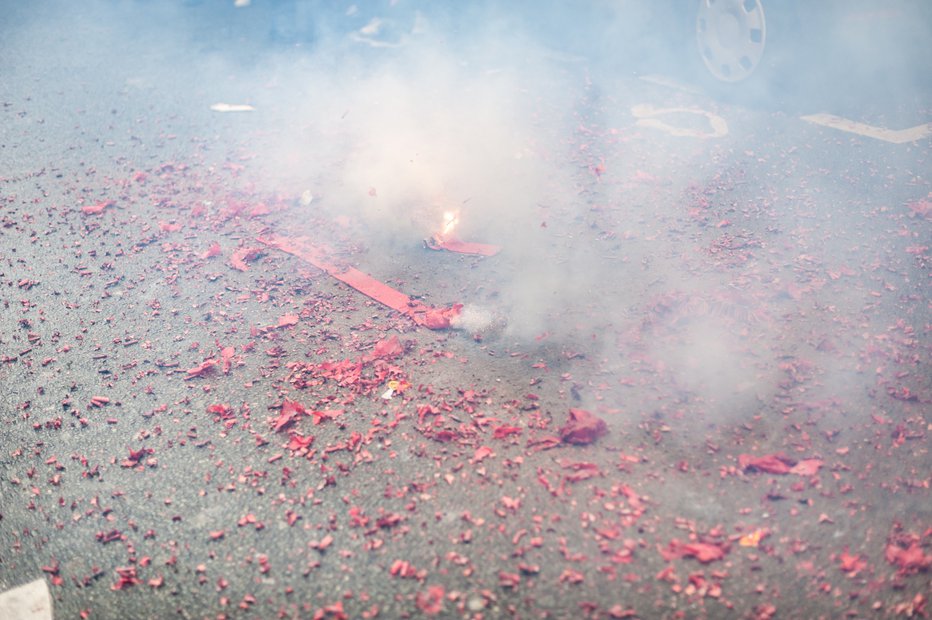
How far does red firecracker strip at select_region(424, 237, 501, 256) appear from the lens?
16.8ft

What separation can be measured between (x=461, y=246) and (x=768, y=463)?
296cm

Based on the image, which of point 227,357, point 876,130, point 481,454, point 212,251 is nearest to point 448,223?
point 212,251

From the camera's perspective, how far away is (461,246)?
17.1ft

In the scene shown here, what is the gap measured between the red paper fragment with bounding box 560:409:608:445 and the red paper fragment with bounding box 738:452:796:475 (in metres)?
0.72

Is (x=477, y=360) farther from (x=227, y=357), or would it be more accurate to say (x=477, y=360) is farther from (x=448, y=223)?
(x=448, y=223)

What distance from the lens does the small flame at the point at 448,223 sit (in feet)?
17.7

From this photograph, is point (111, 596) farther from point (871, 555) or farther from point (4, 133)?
point (4, 133)

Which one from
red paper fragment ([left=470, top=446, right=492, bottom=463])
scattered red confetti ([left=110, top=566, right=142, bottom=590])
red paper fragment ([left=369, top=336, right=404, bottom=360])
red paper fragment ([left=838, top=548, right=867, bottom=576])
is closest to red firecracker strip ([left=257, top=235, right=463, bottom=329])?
red paper fragment ([left=369, top=336, right=404, bottom=360])

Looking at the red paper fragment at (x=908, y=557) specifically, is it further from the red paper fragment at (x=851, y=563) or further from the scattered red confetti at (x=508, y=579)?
the scattered red confetti at (x=508, y=579)

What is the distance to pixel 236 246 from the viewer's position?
17.5ft

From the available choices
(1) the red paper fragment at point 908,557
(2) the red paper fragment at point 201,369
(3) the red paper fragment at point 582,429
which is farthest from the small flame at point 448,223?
(1) the red paper fragment at point 908,557

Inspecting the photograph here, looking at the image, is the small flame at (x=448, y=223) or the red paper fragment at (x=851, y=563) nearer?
the red paper fragment at (x=851, y=563)

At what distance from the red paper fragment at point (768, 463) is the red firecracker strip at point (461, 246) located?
103 inches

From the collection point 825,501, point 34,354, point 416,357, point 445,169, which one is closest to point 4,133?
point 34,354
